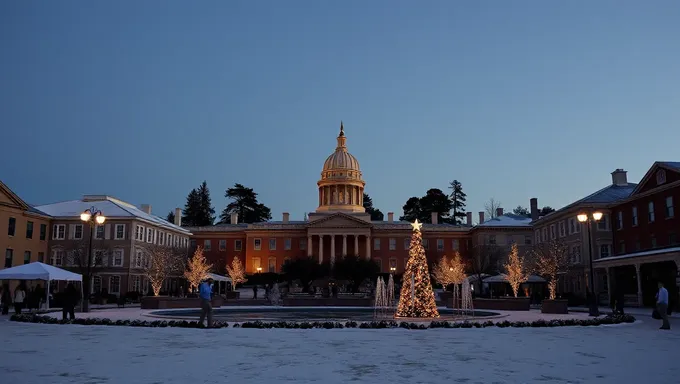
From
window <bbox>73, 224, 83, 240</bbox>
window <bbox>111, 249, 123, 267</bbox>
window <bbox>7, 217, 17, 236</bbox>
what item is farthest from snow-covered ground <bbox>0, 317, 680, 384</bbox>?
window <bbox>73, 224, 83, 240</bbox>

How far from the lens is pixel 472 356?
47.6 feet

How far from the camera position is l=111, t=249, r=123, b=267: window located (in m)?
70.1

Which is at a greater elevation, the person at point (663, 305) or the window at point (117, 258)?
the window at point (117, 258)

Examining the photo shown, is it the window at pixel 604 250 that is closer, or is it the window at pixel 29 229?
the window at pixel 604 250

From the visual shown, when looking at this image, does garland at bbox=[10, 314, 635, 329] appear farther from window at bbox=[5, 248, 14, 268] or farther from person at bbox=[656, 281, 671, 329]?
window at bbox=[5, 248, 14, 268]

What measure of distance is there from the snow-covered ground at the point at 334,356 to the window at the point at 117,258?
5086cm

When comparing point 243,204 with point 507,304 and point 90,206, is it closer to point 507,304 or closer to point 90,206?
point 90,206

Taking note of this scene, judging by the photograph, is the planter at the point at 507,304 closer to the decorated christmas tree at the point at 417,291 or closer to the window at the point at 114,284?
the decorated christmas tree at the point at 417,291

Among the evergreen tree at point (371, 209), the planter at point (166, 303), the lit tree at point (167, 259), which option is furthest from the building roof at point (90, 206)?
the evergreen tree at point (371, 209)

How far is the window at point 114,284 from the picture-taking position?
70.2m

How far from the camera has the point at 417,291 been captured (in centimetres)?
2708

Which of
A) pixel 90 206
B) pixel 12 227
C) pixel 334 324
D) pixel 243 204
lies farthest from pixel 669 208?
pixel 243 204

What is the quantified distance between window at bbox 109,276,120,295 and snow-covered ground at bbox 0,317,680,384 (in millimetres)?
51286

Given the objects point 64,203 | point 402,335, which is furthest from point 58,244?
point 402,335
